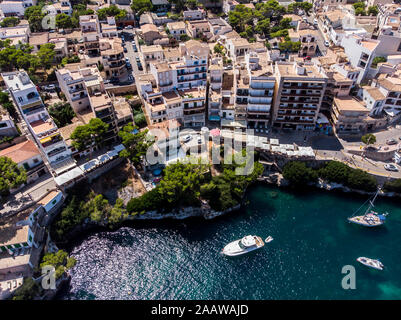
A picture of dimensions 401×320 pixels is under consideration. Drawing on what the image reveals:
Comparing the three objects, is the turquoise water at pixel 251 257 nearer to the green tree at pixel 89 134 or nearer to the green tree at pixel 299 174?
the green tree at pixel 299 174

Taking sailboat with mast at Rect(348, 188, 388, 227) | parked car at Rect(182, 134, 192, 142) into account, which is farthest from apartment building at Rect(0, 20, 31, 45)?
sailboat with mast at Rect(348, 188, 388, 227)

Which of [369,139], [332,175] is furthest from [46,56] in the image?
[369,139]

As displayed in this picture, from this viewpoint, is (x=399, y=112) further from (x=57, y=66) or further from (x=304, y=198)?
(x=57, y=66)

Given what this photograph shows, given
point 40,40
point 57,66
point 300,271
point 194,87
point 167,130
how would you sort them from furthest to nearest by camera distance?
point 40,40 → point 57,66 → point 194,87 → point 167,130 → point 300,271

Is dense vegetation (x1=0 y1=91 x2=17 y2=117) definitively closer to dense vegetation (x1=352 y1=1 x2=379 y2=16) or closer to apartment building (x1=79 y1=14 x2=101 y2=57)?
apartment building (x1=79 y1=14 x2=101 y2=57)

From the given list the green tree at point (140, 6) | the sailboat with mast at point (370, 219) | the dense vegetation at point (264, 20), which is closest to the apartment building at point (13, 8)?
the green tree at point (140, 6)
